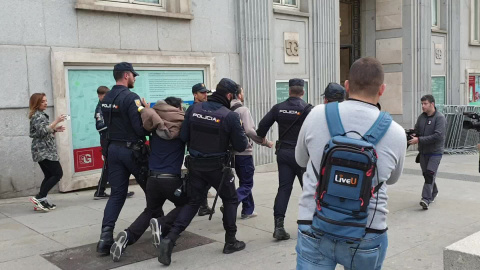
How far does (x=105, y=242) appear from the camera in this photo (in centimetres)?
495

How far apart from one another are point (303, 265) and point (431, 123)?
5327 mm

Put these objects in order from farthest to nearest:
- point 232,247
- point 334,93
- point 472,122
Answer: point 472,122, point 334,93, point 232,247

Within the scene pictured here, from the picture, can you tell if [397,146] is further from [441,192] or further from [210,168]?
[441,192]

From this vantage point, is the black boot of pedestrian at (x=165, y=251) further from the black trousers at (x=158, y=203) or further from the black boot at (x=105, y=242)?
the black boot at (x=105, y=242)

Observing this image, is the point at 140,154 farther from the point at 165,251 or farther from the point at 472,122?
the point at 472,122

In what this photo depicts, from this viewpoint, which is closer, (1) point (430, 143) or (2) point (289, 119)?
(2) point (289, 119)

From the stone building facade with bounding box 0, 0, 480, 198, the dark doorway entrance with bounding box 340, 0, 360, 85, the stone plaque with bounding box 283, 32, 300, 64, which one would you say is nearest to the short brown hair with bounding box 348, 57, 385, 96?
the stone building facade with bounding box 0, 0, 480, 198

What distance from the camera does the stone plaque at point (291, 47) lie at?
38.4 ft

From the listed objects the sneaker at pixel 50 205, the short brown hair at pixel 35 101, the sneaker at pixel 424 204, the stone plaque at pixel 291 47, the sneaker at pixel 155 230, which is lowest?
the sneaker at pixel 424 204

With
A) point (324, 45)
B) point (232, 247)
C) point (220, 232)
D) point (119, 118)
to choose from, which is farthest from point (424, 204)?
point (324, 45)

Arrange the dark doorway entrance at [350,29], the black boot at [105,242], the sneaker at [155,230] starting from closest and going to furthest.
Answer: the sneaker at [155,230] < the black boot at [105,242] < the dark doorway entrance at [350,29]

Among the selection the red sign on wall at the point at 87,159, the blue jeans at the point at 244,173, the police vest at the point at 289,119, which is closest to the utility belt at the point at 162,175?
the police vest at the point at 289,119

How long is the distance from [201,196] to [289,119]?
1.40m

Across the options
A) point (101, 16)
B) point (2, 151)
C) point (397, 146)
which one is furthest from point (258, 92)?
point (397, 146)
